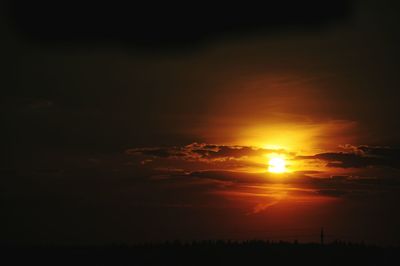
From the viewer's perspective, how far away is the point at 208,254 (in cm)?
2766

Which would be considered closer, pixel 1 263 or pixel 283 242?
pixel 1 263

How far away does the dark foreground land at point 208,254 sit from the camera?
26.0m

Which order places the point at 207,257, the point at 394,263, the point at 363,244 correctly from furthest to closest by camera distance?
the point at 363,244 < the point at 207,257 < the point at 394,263

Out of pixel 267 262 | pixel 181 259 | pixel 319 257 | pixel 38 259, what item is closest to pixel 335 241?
pixel 319 257

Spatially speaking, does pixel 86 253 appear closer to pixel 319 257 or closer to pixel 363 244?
pixel 319 257

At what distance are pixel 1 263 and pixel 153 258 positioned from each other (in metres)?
5.63

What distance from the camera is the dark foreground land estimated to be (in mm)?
26016

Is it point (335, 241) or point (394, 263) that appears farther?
point (335, 241)

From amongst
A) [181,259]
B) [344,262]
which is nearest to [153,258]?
[181,259]

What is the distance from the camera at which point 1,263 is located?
1002 inches

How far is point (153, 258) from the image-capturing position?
26672 mm

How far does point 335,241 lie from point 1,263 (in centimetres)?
1454

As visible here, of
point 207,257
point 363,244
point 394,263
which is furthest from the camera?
point 363,244

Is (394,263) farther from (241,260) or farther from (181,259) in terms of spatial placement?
(181,259)
